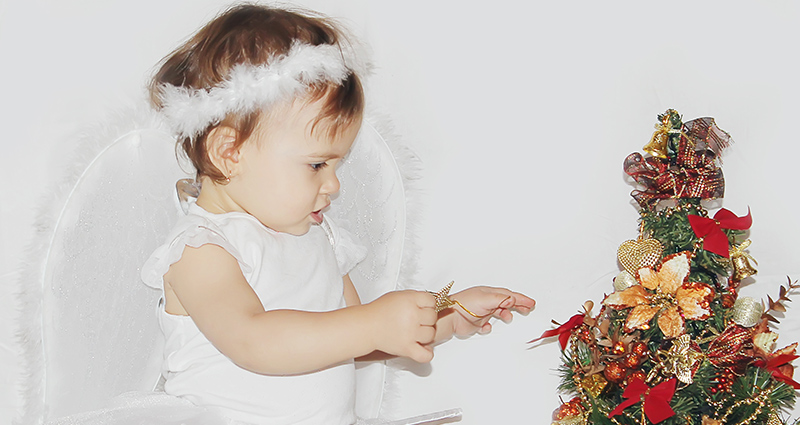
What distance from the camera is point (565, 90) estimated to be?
1.45 meters

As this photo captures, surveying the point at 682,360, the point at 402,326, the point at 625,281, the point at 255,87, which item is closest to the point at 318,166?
the point at 255,87

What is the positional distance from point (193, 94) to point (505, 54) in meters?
0.54

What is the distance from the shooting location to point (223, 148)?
127cm

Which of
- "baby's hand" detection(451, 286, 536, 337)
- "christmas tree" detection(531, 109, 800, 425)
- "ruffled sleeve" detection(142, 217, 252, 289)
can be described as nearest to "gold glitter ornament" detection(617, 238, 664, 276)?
"christmas tree" detection(531, 109, 800, 425)

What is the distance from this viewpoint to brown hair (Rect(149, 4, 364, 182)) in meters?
1.24

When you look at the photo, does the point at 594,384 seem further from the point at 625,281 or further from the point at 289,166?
the point at 289,166

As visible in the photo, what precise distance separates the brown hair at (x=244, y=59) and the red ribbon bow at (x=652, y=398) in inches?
22.3

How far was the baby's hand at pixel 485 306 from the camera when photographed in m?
1.40

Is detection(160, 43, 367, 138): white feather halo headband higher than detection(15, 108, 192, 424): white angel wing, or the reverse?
detection(160, 43, 367, 138): white feather halo headband

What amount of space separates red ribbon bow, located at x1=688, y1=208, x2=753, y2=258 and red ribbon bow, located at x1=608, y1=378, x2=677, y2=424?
19 centimetres

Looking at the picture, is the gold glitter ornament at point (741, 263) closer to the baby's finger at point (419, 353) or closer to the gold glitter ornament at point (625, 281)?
the gold glitter ornament at point (625, 281)

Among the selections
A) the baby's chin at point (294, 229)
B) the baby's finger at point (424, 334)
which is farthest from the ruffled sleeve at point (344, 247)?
the baby's finger at point (424, 334)

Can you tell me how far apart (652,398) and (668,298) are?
149 millimetres

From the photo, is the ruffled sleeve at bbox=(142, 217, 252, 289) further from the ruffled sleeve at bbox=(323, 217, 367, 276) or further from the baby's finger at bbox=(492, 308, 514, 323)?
the baby's finger at bbox=(492, 308, 514, 323)
